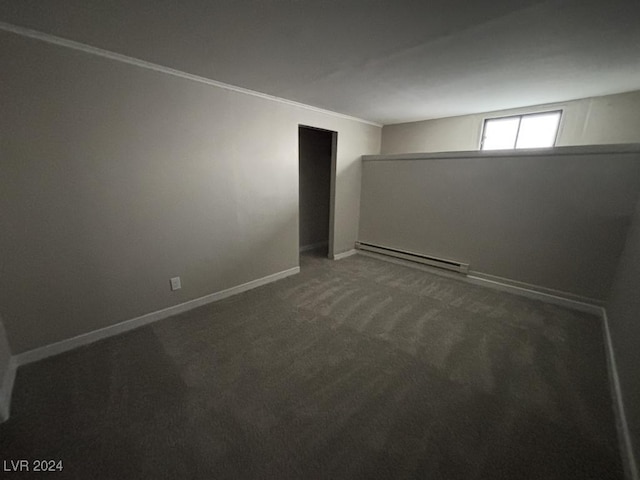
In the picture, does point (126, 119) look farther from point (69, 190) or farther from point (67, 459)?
point (67, 459)

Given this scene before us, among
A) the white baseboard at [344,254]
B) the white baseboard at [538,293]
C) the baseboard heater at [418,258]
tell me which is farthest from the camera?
the white baseboard at [344,254]

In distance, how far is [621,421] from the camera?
1297 millimetres

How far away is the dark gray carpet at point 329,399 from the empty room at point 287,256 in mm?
14

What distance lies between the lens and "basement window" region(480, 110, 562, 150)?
3043 mm

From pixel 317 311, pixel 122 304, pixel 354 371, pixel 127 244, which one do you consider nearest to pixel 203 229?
pixel 127 244

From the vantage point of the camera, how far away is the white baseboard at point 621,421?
42.5 inches

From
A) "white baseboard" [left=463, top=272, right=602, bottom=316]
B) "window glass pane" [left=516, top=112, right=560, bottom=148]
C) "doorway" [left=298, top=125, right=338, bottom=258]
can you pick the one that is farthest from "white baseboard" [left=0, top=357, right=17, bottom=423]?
"window glass pane" [left=516, top=112, right=560, bottom=148]

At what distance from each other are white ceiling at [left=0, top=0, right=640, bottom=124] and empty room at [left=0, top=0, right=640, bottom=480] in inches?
0.8

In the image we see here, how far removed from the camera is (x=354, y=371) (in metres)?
1.69

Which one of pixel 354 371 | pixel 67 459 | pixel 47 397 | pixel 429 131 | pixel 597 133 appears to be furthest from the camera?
pixel 429 131

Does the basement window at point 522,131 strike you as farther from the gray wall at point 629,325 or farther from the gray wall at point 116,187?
the gray wall at point 116,187

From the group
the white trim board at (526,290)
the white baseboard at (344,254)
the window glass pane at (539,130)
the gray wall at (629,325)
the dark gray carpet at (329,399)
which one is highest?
the window glass pane at (539,130)

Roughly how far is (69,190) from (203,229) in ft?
3.23

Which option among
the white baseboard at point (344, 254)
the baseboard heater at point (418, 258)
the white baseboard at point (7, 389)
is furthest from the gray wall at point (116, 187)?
the baseboard heater at point (418, 258)
